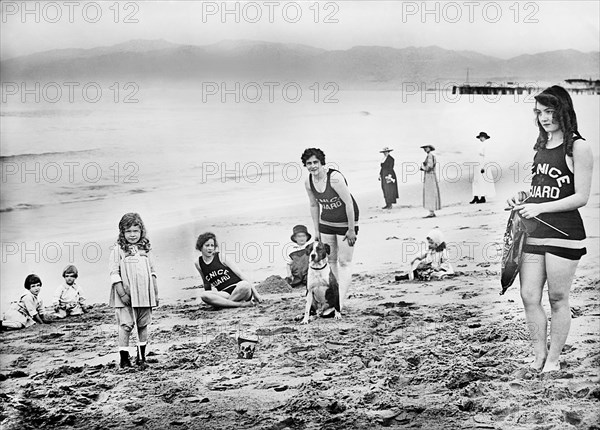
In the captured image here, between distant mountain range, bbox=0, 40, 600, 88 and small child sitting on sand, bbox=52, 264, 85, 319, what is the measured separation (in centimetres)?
98

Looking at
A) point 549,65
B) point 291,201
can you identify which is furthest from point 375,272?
point 549,65

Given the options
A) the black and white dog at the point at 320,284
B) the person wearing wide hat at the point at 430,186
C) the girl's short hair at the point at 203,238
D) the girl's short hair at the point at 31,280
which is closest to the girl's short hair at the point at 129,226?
the girl's short hair at the point at 203,238

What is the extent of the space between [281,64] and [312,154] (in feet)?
1.54

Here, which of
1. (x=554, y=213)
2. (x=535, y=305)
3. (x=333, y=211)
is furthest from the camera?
(x=333, y=211)

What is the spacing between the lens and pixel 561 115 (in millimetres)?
4191

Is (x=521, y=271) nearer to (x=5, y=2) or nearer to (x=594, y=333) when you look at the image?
(x=594, y=333)

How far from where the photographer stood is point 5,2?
4461 mm

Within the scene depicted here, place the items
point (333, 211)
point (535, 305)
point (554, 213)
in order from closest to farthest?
point (554, 213) → point (535, 305) → point (333, 211)

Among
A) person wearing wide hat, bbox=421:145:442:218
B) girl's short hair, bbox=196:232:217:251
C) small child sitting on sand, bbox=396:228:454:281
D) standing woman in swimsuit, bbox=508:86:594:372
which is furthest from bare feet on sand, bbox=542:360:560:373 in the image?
girl's short hair, bbox=196:232:217:251

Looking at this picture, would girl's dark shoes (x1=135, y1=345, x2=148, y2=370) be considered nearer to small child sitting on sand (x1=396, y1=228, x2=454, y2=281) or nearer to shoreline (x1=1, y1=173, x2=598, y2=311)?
shoreline (x1=1, y1=173, x2=598, y2=311)

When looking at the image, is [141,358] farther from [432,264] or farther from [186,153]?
[432,264]

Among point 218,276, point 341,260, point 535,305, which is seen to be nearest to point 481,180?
point 535,305

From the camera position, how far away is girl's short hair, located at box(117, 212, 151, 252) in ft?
14.2

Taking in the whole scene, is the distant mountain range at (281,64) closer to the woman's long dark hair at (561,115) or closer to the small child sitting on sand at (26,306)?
the woman's long dark hair at (561,115)
